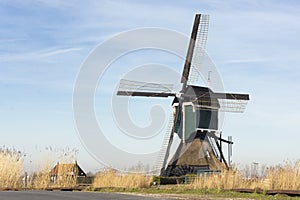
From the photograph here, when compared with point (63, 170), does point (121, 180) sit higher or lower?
lower

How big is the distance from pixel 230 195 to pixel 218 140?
2132 centimetres

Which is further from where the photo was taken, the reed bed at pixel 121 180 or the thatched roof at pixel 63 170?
the reed bed at pixel 121 180

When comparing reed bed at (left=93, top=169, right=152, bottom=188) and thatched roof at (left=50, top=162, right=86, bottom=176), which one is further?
reed bed at (left=93, top=169, right=152, bottom=188)

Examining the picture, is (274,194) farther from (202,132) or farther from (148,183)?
(202,132)

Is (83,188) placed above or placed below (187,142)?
below

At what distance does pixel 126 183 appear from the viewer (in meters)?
20.6

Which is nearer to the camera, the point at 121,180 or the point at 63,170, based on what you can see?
the point at 63,170

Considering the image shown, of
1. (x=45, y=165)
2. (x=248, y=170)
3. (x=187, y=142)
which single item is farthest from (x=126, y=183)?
A: (x=187, y=142)

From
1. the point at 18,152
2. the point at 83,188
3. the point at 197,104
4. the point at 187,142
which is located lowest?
the point at 83,188

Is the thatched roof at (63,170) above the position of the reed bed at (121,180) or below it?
above

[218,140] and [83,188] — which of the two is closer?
[83,188]

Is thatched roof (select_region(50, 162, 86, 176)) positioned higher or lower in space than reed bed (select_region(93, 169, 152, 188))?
higher

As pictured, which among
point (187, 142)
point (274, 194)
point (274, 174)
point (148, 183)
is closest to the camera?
point (274, 194)

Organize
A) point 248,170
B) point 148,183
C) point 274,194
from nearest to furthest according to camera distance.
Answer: point 274,194, point 248,170, point 148,183
